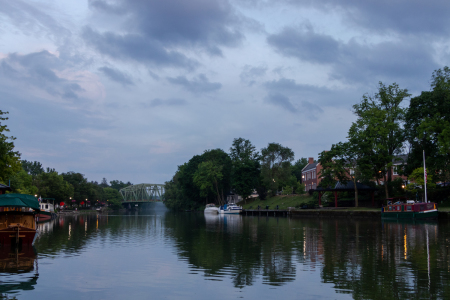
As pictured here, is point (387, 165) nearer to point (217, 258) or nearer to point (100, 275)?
point (217, 258)

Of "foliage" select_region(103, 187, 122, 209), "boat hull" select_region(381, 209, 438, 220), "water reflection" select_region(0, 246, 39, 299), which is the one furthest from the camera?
"foliage" select_region(103, 187, 122, 209)

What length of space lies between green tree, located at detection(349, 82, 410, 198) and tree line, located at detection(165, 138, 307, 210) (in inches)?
1258

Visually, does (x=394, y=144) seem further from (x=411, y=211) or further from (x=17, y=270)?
(x=17, y=270)

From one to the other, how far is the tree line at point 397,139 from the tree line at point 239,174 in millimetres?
29465

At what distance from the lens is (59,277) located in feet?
51.3

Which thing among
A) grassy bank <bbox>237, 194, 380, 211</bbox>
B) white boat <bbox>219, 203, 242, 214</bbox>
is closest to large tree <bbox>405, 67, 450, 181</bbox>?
grassy bank <bbox>237, 194, 380, 211</bbox>

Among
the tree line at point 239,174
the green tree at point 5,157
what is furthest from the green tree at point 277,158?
the green tree at point 5,157

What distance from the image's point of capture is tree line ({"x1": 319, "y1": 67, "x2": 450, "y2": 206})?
193 ft

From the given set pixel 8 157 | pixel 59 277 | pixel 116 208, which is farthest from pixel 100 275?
pixel 116 208

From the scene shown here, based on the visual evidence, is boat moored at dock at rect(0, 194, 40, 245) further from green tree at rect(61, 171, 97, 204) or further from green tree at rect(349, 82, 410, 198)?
green tree at rect(61, 171, 97, 204)

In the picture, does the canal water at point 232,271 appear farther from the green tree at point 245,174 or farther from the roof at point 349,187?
the green tree at point 245,174

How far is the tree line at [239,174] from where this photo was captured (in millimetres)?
105938

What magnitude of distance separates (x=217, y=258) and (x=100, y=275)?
240 inches

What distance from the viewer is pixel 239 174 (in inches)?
4220
